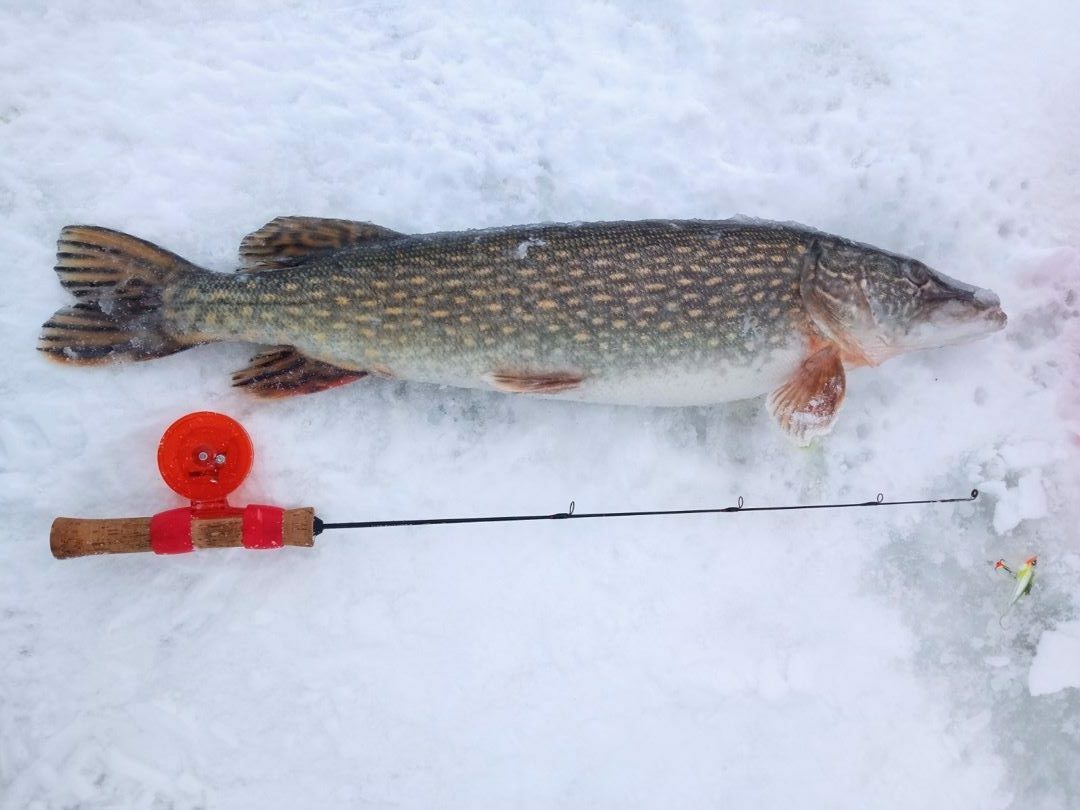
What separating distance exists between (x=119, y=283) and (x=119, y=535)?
2.06ft

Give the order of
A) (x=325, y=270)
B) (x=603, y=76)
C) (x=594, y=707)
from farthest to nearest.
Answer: (x=603, y=76) < (x=594, y=707) < (x=325, y=270)

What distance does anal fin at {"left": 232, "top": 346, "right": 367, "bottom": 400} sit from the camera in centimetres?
192

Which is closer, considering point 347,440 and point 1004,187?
point 347,440

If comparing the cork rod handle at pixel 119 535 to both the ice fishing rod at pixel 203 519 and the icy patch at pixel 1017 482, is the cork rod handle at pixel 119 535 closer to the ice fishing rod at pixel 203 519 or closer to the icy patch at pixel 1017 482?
the ice fishing rod at pixel 203 519

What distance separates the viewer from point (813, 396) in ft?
6.32

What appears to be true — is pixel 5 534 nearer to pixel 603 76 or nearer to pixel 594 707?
pixel 594 707

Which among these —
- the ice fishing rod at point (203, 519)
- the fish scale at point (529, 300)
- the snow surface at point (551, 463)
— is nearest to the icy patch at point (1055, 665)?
the snow surface at point (551, 463)

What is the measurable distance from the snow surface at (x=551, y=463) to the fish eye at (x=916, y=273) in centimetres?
29

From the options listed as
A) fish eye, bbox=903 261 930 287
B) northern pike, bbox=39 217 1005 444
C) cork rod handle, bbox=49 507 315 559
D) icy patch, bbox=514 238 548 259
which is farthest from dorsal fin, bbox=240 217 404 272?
fish eye, bbox=903 261 930 287

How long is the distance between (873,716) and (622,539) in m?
0.85

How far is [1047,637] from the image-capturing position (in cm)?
213

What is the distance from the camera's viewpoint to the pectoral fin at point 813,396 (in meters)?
1.92

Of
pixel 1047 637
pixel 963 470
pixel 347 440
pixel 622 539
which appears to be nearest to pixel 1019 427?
pixel 963 470

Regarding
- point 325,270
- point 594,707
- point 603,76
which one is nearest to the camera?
point 325,270
